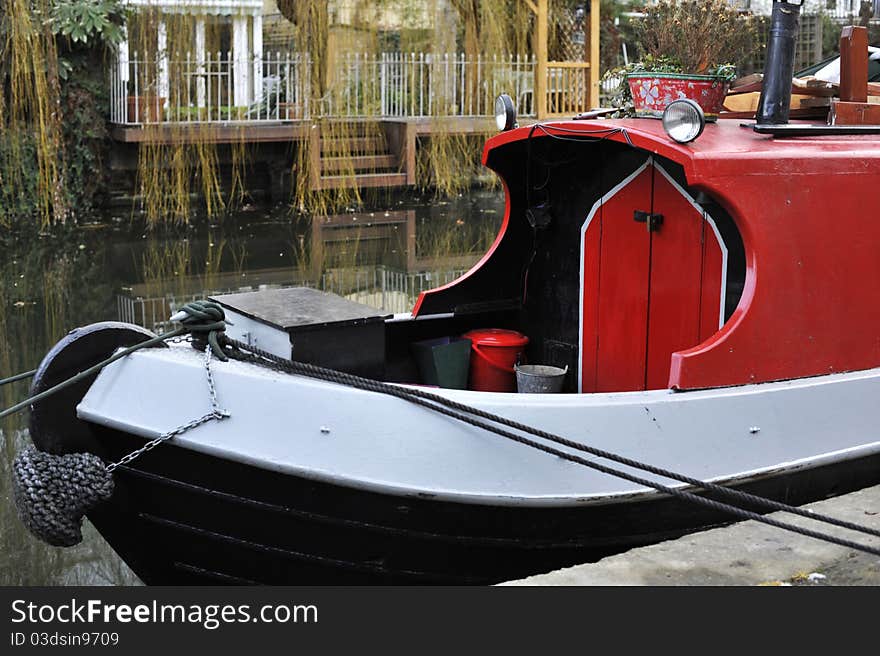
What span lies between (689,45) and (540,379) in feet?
5.13

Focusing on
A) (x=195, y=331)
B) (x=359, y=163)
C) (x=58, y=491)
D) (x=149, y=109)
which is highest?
(x=149, y=109)

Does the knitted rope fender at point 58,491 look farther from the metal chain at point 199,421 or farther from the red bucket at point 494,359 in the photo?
the red bucket at point 494,359

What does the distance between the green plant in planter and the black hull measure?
5.73 feet

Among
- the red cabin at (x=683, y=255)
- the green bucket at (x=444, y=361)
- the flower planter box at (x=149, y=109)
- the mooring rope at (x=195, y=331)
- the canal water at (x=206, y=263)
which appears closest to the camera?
the mooring rope at (x=195, y=331)

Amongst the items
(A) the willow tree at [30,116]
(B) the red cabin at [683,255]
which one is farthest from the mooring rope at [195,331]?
(A) the willow tree at [30,116]

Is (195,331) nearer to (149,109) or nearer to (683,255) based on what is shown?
(683,255)

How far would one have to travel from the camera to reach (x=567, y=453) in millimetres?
3984

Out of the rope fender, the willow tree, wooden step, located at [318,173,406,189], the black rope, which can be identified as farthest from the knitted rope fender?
wooden step, located at [318,173,406,189]

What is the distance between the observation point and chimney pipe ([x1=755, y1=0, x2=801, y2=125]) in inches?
175

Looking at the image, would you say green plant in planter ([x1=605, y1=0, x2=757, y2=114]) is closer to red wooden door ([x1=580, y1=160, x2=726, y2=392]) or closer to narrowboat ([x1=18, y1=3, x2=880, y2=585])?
narrowboat ([x1=18, y1=3, x2=880, y2=585])

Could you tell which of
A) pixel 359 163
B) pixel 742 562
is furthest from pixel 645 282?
pixel 359 163

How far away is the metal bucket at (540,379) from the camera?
5152 mm

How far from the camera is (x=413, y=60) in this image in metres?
16.2

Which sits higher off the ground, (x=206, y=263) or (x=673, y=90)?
(x=673, y=90)
